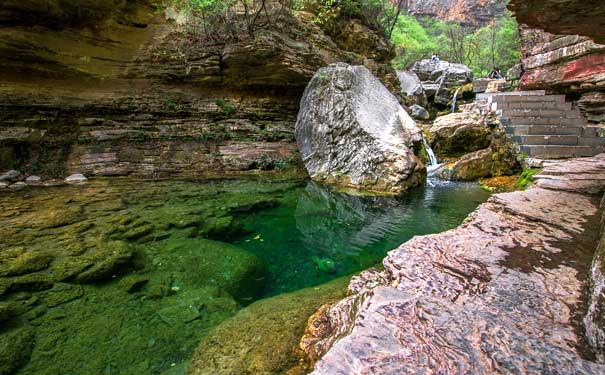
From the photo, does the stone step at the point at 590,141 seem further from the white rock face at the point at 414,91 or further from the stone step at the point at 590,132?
the white rock face at the point at 414,91

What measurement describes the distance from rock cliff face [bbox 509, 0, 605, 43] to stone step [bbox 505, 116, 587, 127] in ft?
17.5

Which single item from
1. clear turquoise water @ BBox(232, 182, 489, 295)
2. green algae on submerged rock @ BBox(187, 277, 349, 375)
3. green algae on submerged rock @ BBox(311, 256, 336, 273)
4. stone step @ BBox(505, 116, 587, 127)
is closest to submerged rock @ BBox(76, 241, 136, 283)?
clear turquoise water @ BBox(232, 182, 489, 295)

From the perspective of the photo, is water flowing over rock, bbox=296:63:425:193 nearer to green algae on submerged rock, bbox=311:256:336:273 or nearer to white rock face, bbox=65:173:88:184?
green algae on submerged rock, bbox=311:256:336:273

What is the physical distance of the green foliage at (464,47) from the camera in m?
26.9

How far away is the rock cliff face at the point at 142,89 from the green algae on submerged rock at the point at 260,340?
771cm

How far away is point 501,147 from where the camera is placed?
26.2ft

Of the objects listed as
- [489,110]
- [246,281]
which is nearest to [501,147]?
[489,110]

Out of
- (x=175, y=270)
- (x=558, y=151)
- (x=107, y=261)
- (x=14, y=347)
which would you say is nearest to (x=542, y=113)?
(x=558, y=151)

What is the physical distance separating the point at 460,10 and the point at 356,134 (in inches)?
2198

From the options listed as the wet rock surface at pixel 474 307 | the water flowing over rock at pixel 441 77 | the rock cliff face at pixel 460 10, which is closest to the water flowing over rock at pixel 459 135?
the wet rock surface at pixel 474 307

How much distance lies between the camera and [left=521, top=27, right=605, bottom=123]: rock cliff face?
8.40m

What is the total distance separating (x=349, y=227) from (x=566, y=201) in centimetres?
293

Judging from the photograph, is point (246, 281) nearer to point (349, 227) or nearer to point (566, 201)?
point (349, 227)

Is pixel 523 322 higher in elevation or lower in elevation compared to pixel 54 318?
higher
